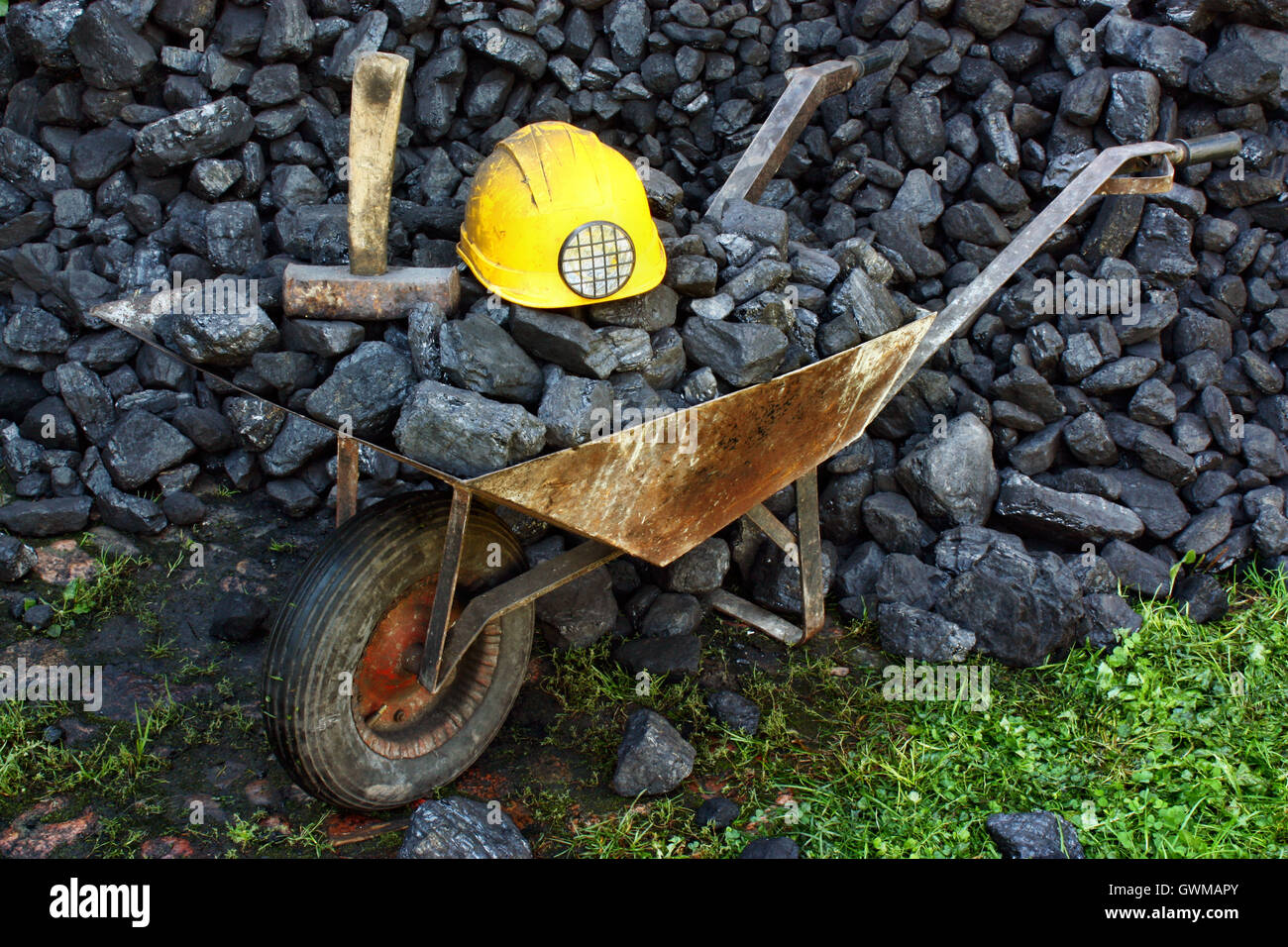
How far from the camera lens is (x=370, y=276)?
117 inches

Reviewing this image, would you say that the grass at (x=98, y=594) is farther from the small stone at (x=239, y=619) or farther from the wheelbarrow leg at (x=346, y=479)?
the wheelbarrow leg at (x=346, y=479)

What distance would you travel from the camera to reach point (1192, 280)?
462 cm

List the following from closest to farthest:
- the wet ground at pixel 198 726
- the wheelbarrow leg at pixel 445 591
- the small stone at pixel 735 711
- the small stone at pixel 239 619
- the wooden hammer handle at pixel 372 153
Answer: the wheelbarrow leg at pixel 445 591
the wooden hammer handle at pixel 372 153
the wet ground at pixel 198 726
the small stone at pixel 735 711
the small stone at pixel 239 619

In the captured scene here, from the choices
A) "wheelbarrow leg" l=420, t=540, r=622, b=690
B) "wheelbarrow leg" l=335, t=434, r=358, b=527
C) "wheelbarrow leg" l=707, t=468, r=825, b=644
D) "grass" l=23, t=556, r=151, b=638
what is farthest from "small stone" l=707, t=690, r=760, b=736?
"grass" l=23, t=556, r=151, b=638

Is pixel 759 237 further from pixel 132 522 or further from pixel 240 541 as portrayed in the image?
pixel 132 522

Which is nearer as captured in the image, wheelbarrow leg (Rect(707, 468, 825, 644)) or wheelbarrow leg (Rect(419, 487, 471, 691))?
wheelbarrow leg (Rect(419, 487, 471, 691))

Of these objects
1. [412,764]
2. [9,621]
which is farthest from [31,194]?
[412,764]

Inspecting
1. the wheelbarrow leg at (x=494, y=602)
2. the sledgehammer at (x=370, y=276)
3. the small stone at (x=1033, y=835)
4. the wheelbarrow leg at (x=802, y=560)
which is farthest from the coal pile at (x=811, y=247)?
the small stone at (x=1033, y=835)

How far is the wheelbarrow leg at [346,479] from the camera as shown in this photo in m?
3.20

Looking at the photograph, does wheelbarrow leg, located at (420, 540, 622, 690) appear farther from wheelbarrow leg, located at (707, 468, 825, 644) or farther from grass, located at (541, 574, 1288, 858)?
wheelbarrow leg, located at (707, 468, 825, 644)

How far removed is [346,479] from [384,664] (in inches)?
24.4

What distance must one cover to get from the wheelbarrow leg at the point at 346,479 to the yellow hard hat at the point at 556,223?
70cm

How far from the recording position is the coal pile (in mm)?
3811

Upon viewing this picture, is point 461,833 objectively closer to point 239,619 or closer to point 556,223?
point 239,619
